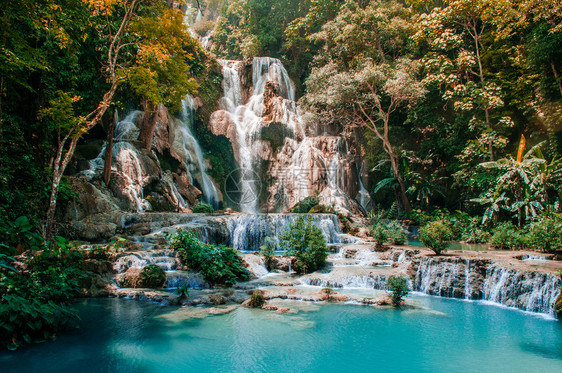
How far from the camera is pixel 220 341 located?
529cm

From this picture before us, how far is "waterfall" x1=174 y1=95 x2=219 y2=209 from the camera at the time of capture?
2077 cm

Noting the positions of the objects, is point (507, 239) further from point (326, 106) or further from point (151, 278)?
point (326, 106)

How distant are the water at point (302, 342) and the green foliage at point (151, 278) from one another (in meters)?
1.04

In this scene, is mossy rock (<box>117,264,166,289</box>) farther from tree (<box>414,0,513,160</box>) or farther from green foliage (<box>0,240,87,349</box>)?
tree (<box>414,0,513,160</box>)

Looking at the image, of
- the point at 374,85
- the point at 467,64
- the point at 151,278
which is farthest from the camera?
the point at 374,85

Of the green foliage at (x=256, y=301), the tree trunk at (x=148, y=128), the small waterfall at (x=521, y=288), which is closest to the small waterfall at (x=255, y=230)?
the green foliage at (x=256, y=301)

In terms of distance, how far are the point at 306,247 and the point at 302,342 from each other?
4.95 meters

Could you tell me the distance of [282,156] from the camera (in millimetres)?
22766

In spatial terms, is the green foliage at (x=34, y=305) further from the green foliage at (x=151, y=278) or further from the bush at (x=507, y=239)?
the bush at (x=507, y=239)

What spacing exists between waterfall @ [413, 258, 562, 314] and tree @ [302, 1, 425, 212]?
11.7 m

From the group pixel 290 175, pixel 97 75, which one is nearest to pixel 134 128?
pixel 97 75

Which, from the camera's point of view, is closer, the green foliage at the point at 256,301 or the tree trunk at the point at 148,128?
the green foliage at the point at 256,301

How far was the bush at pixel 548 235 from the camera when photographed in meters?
10.2

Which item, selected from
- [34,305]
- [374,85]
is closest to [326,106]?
[374,85]
